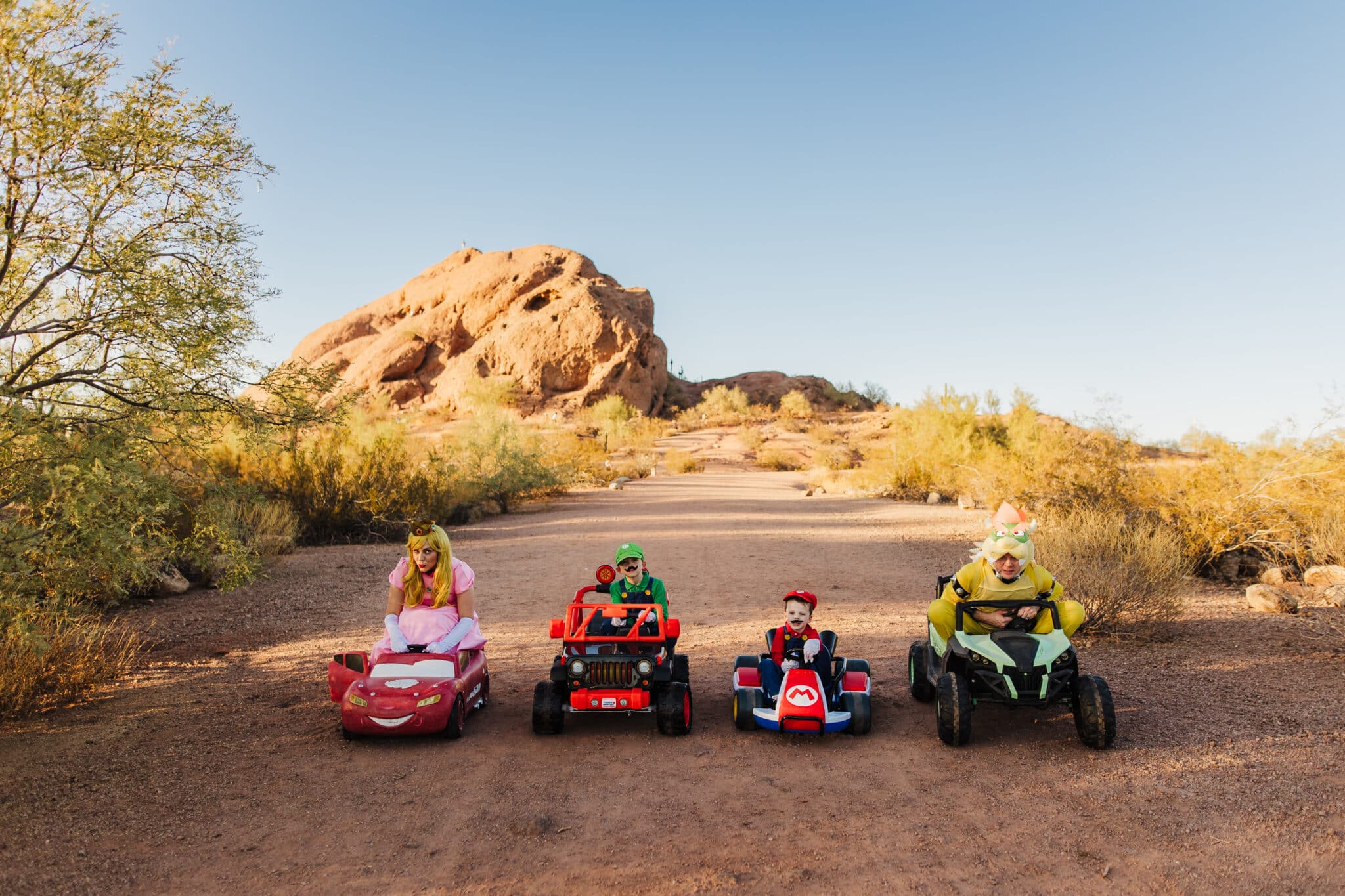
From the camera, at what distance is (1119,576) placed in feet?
25.0

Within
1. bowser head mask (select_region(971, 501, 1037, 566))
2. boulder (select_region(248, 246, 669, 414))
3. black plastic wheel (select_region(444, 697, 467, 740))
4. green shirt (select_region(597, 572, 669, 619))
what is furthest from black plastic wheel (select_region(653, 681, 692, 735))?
boulder (select_region(248, 246, 669, 414))

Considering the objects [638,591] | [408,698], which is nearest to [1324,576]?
[638,591]

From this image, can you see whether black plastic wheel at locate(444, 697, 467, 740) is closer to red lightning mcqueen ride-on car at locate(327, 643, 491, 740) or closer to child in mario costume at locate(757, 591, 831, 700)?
red lightning mcqueen ride-on car at locate(327, 643, 491, 740)

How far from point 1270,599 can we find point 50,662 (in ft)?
37.0

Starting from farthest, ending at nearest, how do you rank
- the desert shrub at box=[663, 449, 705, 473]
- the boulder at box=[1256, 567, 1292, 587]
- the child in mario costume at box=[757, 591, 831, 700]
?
the desert shrub at box=[663, 449, 705, 473] → the boulder at box=[1256, 567, 1292, 587] → the child in mario costume at box=[757, 591, 831, 700]

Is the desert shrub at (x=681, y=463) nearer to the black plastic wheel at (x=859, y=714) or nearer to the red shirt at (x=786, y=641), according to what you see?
the red shirt at (x=786, y=641)

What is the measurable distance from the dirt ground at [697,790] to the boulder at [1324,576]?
6.17 feet

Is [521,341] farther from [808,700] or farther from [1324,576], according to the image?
[808,700]

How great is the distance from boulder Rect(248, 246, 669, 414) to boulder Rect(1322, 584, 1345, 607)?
47.7 metres

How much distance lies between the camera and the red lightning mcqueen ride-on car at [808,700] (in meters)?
5.01

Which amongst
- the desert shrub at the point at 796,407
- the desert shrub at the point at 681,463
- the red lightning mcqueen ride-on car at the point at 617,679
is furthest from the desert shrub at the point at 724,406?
the red lightning mcqueen ride-on car at the point at 617,679

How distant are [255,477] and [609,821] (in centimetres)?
1275

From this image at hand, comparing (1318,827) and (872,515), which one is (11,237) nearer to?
(1318,827)

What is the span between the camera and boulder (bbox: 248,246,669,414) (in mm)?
55594
